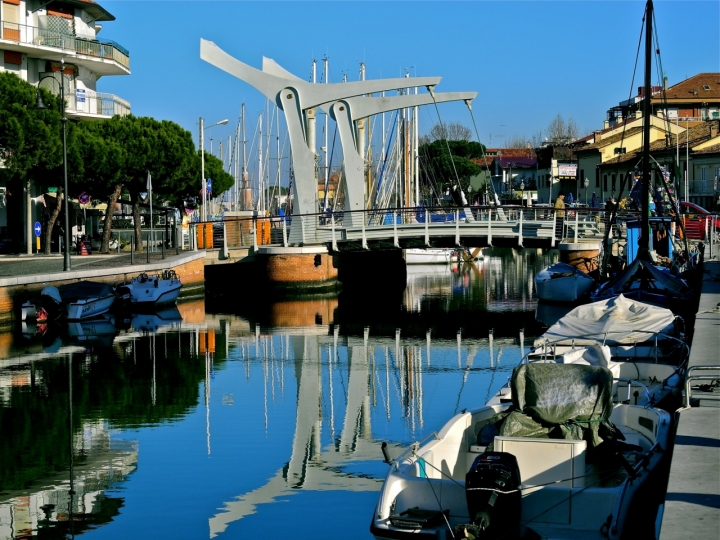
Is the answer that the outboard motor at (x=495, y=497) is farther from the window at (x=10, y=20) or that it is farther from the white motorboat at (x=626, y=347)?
the window at (x=10, y=20)

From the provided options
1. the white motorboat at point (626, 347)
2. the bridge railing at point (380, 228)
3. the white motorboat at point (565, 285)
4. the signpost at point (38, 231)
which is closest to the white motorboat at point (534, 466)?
the white motorboat at point (626, 347)

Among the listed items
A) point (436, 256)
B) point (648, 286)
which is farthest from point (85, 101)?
point (648, 286)

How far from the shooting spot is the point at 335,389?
850 inches

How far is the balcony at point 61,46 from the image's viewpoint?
46719mm

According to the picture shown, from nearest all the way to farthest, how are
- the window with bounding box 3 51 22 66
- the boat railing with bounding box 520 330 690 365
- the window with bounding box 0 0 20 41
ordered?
1. the boat railing with bounding box 520 330 690 365
2. the window with bounding box 0 0 20 41
3. the window with bounding box 3 51 22 66

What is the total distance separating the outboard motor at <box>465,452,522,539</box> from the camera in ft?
Result: 32.2

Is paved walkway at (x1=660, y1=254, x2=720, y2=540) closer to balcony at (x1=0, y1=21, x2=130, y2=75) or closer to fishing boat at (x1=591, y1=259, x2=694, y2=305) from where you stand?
fishing boat at (x1=591, y1=259, x2=694, y2=305)

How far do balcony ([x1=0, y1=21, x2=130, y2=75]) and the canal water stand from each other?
681 inches

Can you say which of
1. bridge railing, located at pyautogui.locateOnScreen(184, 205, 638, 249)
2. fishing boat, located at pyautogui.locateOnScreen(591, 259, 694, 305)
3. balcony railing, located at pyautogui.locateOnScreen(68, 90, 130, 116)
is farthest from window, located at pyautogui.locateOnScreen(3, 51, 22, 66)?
fishing boat, located at pyautogui.locateOnScreen(591, 259, 694, 305)

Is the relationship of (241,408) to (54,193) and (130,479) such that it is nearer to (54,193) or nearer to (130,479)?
(130,479)

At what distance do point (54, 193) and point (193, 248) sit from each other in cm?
687

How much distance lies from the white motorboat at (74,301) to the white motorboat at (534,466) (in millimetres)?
21312

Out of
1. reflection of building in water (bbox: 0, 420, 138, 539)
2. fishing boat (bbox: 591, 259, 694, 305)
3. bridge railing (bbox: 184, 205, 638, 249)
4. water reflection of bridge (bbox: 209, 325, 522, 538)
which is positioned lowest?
reflection of building in water (bbox: 0, 420, 138, 539)

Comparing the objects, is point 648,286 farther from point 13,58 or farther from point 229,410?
point 13,58
